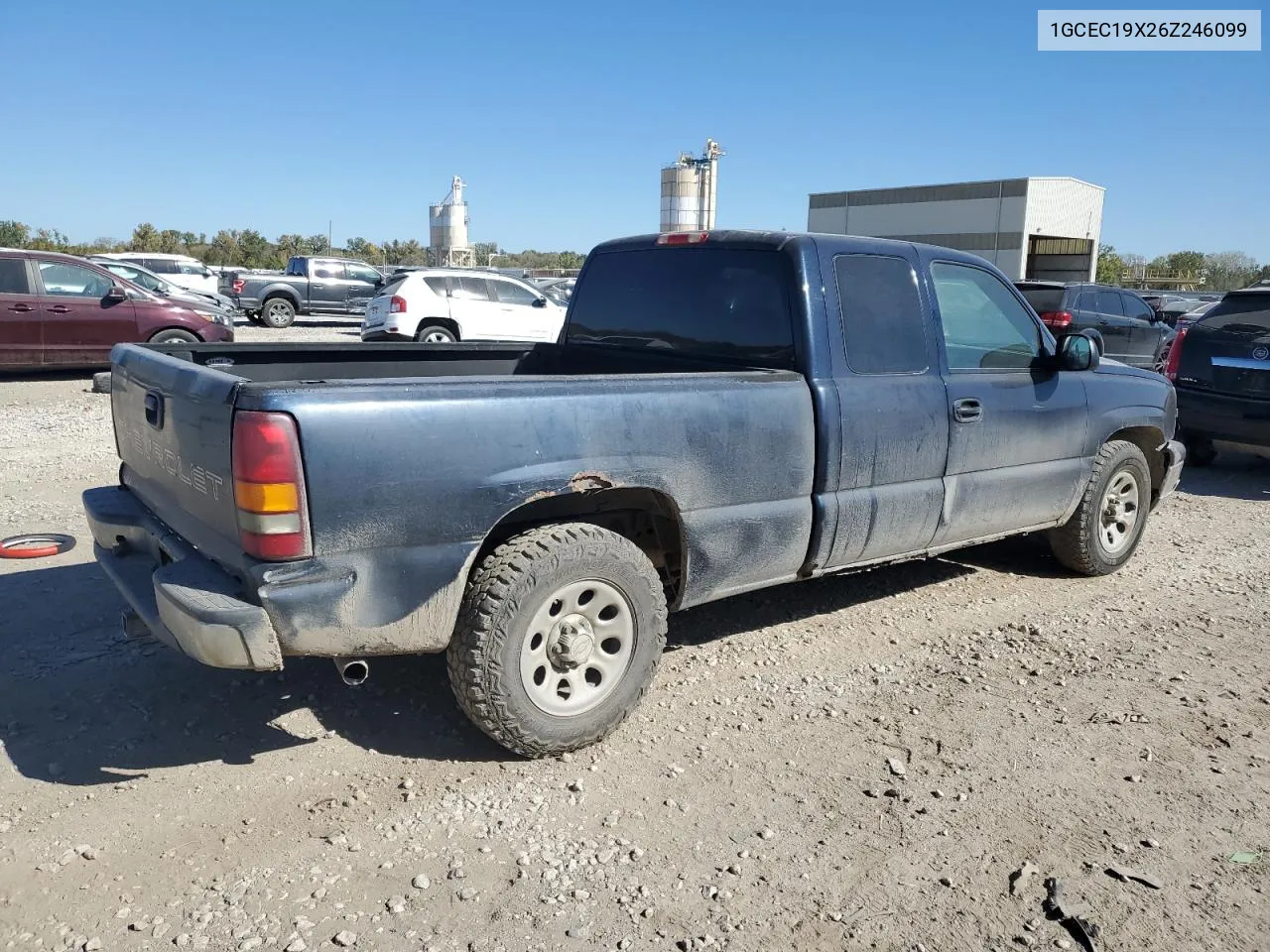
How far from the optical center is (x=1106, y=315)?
14859 millimetres

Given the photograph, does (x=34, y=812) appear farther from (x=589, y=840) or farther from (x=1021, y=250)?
(x=1021, y=250)

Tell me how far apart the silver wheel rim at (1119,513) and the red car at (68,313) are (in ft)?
37.5

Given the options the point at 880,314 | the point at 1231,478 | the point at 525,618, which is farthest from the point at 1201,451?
the point at 525,618

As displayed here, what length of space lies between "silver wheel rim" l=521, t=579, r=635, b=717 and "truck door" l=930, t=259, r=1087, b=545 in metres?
1.90

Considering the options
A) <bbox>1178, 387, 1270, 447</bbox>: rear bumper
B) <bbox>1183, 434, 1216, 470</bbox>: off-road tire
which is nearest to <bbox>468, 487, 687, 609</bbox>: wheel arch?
<bbox>1178, 387, 1270, 447</bbox>: rear bumper

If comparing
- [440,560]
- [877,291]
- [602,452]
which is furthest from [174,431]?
[877,291]

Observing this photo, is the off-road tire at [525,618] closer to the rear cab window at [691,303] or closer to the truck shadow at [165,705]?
the truck shadow at [165,705]

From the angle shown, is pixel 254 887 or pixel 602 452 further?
pixel 602 452

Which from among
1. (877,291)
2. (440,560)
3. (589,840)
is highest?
(877,291)

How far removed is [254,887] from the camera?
275cm

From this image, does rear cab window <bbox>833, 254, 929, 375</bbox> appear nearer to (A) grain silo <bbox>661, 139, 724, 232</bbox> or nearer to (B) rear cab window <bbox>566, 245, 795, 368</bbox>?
(B) rear cab window <bbox>566, 245, 795, 368</bbox>

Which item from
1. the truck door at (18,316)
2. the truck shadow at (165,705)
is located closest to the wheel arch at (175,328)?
the truck door at (18,316)

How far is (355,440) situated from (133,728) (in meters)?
1.61

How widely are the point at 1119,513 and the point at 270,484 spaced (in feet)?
16.4
